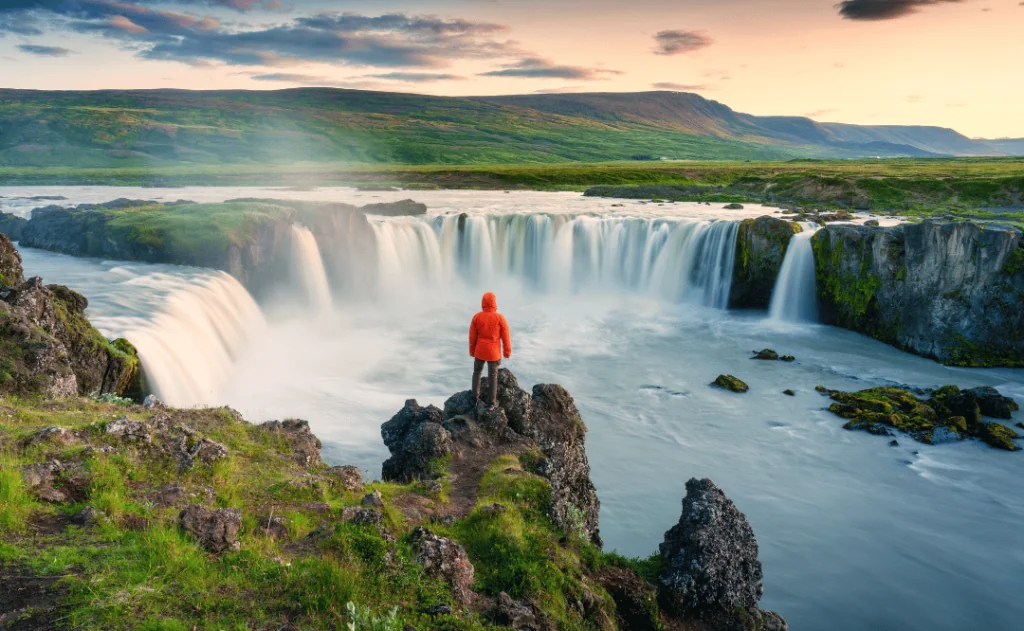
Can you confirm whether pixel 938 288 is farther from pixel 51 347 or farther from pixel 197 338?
pixel 51 347

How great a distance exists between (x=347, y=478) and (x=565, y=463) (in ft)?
14.2

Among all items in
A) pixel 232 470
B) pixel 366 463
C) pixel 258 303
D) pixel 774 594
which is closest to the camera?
pixel 232 470

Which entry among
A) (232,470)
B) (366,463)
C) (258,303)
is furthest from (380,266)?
(232,470)

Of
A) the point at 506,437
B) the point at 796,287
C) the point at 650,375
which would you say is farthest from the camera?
the point at 796,287

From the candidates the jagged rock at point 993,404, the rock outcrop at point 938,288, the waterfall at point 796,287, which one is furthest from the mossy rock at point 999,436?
the waterfall at point 796,287

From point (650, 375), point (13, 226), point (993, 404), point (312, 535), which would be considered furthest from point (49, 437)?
point (13, 226)

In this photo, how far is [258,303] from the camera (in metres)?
34.7

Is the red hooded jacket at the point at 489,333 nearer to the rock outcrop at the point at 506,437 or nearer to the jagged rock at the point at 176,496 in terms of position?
the rock outcrop at the point at 506,437

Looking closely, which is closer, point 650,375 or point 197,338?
point 197,338

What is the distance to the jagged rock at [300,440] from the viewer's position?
12.6 m

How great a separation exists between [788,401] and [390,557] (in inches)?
825

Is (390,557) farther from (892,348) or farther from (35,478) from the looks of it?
(892,348)

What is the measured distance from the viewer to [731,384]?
26.4 metres

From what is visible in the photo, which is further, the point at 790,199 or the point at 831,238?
the point at 790,199
